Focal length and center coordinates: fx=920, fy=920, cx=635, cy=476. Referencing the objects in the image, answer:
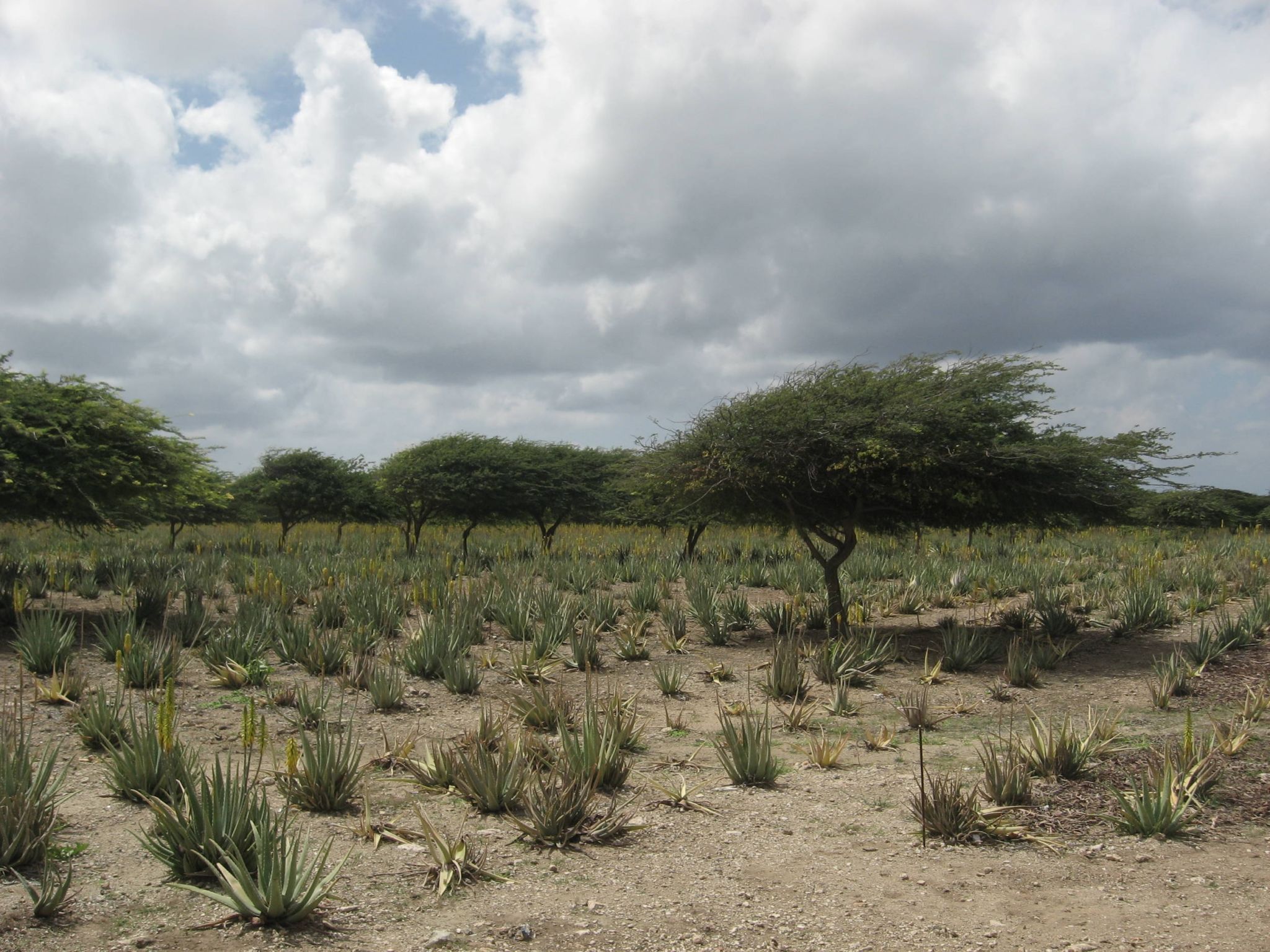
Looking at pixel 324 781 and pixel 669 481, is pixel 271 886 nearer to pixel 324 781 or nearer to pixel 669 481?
pixel 324 781

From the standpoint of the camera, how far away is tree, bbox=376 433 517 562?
82.8 ft

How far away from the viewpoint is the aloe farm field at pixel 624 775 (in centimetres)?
462

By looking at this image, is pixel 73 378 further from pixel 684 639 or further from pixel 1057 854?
pixel 1057 854

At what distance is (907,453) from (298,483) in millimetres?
24095

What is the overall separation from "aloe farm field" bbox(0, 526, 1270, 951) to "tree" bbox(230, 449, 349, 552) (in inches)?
630

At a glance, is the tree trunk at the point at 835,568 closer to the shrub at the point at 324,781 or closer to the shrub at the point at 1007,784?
the shrub at the point at 1007,784

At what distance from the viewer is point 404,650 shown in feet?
37.1

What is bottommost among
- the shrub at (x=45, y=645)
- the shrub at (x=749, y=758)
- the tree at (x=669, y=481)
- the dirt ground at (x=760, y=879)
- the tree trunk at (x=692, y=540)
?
the dirt ground at (x=760, y=879)

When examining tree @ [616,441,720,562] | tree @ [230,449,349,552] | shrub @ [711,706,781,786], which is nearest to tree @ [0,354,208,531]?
tree @ [616,441,720,562]

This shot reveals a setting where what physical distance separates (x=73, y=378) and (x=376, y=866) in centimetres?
1125

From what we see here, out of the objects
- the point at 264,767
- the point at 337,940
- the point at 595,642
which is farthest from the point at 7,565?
the point at 337,940

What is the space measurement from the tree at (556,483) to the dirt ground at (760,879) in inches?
719

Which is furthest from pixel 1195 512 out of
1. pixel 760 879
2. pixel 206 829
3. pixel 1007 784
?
pixel 206 829

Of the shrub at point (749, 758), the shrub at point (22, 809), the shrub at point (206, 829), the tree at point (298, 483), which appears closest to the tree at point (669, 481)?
the shrub at point (749, 758)
